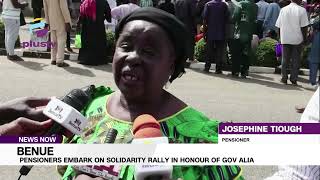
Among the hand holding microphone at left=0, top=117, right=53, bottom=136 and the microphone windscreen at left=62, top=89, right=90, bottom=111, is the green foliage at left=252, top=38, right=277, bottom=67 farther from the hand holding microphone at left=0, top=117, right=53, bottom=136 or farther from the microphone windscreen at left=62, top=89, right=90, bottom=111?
the hand holding microphone at left=0, top=117, right=53, bottom=136

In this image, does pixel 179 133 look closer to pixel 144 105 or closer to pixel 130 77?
pixel 144 105

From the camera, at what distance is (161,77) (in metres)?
2.01

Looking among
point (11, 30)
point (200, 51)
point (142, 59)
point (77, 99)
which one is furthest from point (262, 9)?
point (142, 59)

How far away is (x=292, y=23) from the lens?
9391 mm

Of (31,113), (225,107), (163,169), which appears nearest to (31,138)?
(31,113)

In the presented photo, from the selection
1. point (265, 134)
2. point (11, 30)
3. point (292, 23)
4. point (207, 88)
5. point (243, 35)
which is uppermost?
point (265, 134)

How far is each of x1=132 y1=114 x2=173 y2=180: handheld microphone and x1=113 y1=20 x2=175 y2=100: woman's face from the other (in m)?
0.22

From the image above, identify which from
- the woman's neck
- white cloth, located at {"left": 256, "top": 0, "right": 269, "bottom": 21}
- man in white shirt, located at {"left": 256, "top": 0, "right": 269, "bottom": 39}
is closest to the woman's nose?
the woman's neck

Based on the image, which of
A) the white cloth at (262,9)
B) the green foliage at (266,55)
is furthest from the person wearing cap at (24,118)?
the white cloth at (262,9)

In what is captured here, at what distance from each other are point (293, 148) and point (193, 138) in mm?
368

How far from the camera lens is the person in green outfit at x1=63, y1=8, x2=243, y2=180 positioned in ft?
6.37

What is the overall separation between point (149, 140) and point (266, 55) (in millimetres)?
9944

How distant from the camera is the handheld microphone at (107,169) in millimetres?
1796

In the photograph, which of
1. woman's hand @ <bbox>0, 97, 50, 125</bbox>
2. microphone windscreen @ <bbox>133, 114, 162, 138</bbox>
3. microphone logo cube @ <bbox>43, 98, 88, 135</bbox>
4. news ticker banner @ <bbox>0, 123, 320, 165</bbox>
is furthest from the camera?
woman's hand @ <bbox>0, 97, 50, 125</bbox>
